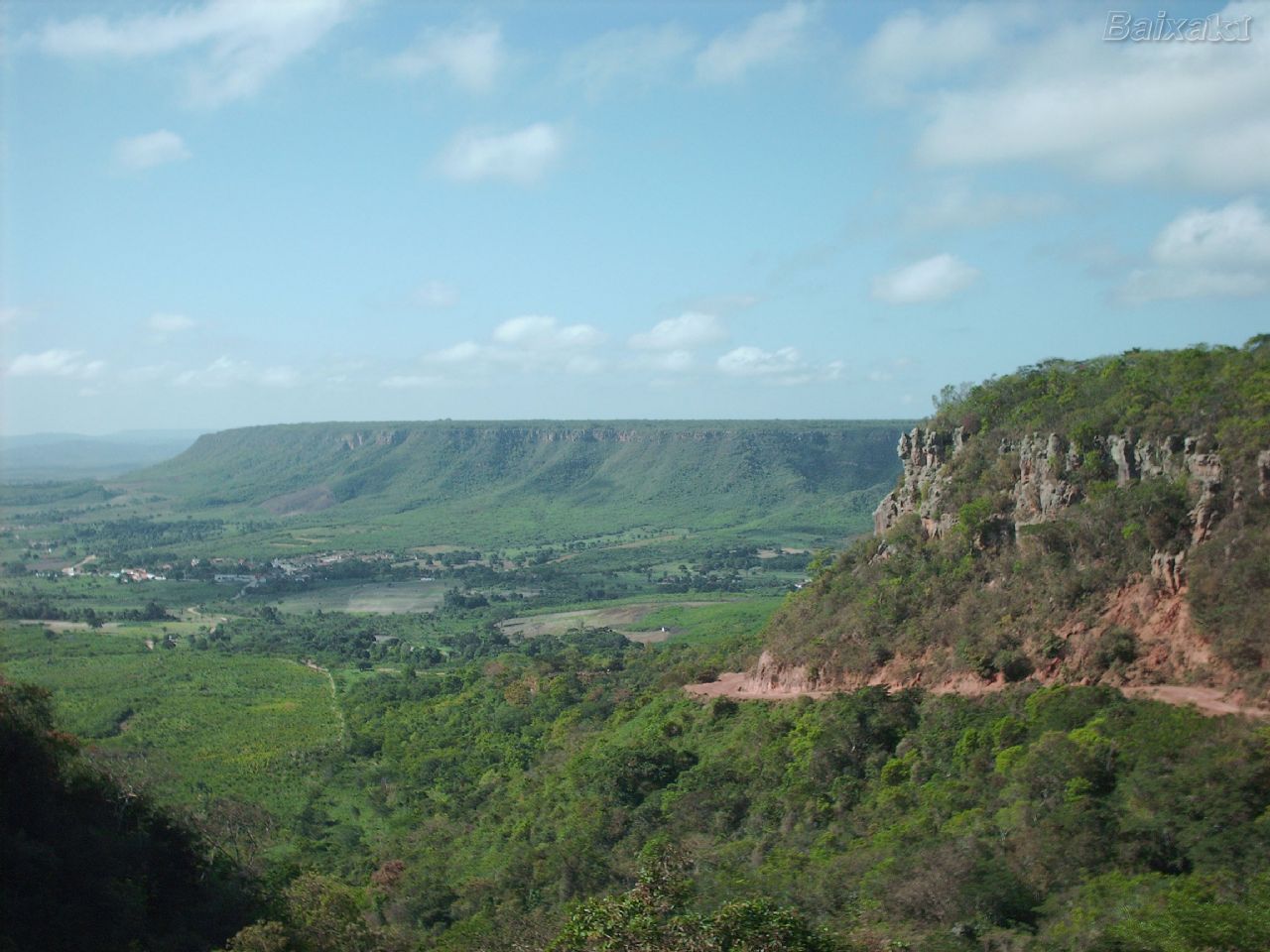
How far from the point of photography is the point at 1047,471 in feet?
114

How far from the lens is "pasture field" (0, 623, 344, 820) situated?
47000 mm

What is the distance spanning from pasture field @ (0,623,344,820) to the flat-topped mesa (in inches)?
1052

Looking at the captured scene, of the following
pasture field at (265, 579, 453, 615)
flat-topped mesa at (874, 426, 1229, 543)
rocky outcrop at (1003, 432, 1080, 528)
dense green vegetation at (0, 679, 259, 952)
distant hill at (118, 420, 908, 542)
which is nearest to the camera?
dense green vegetation at (0, 679, 259, 952)

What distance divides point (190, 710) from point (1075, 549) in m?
47.8

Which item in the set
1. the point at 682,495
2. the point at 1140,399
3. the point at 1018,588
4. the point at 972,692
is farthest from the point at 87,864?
the point at 682,495

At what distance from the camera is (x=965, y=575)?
35.7 meters

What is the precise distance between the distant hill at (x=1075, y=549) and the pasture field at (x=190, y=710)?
72.6 ft

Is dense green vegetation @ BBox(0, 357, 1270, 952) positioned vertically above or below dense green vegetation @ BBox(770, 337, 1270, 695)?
below

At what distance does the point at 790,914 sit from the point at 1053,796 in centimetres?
917

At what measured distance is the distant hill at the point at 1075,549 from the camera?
28.3m

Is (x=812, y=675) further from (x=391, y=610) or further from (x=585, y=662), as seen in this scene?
(x=391, y=610)

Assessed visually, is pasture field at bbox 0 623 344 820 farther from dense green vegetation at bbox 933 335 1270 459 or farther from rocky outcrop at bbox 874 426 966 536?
dense green vegetation at bbox 933 335 1270 459

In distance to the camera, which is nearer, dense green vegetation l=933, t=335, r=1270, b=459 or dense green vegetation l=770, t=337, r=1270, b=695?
dense green vegetation l=770, t=337, r=1270, b=695

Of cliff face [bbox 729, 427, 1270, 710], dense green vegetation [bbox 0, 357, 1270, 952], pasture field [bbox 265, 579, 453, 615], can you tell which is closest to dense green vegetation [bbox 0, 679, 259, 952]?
dense green vegetation [bbox 0, 357, 1270, 952]
